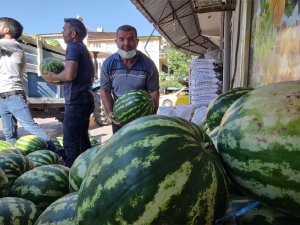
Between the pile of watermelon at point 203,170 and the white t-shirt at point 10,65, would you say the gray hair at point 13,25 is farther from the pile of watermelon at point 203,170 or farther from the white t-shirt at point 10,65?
the pile of watermelon at point 203,170

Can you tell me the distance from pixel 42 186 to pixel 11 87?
4.08 metres

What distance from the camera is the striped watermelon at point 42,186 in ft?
6.08

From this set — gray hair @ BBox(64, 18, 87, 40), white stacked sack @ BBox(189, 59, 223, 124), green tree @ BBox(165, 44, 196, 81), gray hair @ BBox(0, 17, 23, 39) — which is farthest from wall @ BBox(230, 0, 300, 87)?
green tree @ BBox(165, 44, 196, 81)

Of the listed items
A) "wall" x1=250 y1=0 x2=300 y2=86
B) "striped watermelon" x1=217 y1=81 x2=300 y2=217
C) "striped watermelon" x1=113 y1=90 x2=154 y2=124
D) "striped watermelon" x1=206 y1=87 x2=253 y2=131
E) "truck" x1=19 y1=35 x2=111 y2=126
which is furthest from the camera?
"truck" x1=19 y1=35 x2=111 y2=126

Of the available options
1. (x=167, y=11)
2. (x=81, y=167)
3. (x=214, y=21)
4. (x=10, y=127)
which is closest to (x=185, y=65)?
(x=214, y=21)

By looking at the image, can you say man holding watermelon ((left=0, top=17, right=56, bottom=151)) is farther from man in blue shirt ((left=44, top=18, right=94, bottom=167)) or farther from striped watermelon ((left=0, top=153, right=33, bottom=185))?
striped watermelon ((left=0, top=153, right=33, bottom=185))

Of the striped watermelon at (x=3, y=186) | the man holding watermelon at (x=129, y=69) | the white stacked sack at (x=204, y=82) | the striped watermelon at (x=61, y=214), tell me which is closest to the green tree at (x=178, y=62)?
the white stacked sack at (x=204, y=82)

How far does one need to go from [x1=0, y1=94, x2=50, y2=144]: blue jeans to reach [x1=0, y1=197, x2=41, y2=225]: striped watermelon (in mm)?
3921

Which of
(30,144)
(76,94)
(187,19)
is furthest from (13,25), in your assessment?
(187,19)

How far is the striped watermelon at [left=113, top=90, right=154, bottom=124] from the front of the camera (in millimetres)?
3502

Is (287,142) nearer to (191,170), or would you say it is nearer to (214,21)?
(191,170)

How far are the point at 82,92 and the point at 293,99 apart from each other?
3798 millimetres

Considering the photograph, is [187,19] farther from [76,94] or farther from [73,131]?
[73,131]

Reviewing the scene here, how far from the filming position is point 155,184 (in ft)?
2.75
